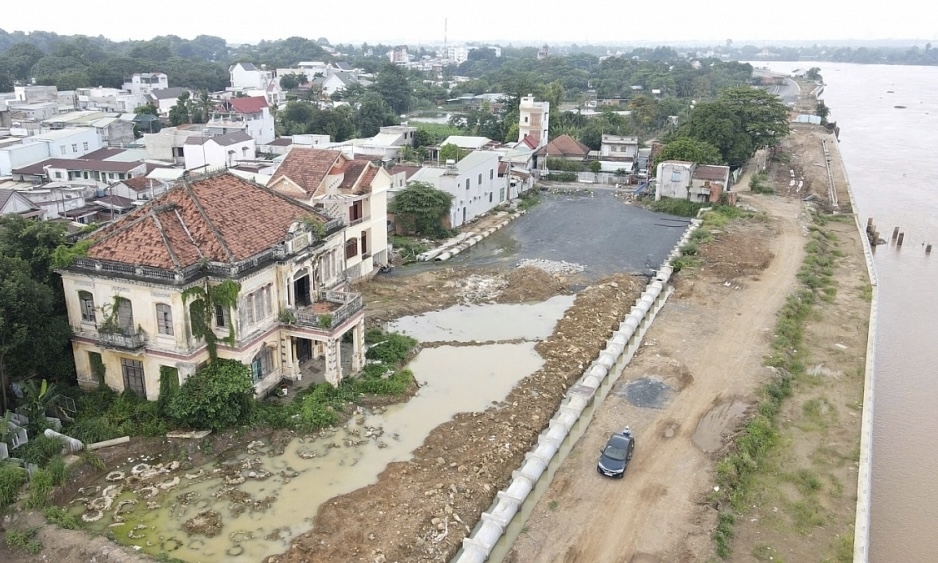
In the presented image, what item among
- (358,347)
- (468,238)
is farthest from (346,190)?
(468,238)

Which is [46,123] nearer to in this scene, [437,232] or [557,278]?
[437,232]

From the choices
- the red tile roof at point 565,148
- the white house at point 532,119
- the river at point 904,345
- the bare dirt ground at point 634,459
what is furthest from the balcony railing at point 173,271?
the white house at point 532,119

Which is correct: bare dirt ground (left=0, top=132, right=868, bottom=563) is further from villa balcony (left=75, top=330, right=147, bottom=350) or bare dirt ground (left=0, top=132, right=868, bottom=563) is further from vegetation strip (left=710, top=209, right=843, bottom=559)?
villa balcony (left=75, top=330, right=147, bottom=350)

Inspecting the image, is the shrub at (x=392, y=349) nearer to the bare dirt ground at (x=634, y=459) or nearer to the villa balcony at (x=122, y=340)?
the bare dirt ground at (x=634, y=459)

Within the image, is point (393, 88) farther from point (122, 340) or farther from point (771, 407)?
point (771, 407)

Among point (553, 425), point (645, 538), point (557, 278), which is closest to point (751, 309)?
point (557, 278)

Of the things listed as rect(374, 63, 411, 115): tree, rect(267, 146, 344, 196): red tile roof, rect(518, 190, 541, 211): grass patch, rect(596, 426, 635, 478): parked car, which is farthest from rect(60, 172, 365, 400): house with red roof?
rect(374, 63, 411, 115): tree
